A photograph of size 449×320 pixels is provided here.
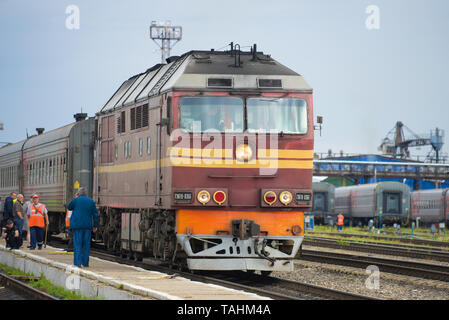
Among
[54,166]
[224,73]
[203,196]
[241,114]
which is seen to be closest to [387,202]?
[54,166]

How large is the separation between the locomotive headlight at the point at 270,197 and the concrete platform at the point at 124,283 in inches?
103

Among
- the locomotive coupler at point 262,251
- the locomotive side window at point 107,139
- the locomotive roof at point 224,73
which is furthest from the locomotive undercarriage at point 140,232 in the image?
the locomotive roof at point 224,73

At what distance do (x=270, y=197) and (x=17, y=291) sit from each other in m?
5.06

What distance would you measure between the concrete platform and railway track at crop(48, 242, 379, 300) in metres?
1.14

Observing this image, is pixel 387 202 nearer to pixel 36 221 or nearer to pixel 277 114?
pixel 36 221

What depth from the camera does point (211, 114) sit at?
1570 centimetres

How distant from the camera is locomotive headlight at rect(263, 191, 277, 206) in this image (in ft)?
51.4

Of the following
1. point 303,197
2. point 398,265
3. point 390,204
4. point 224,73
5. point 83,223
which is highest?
point 224,73

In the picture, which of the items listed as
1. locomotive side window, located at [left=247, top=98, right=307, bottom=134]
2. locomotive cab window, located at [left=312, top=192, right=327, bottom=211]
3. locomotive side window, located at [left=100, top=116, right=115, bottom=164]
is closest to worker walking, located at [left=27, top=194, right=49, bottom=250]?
locomotive side window, located at [left=100, top=116, right=115, bottom=164]

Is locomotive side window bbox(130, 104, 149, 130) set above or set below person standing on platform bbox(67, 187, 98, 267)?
above

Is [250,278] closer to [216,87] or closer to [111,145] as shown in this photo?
[216,87]

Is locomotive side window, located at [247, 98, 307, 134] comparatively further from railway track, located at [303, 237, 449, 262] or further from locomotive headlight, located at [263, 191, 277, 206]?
railway track, located at [303, 237, 449, 262]

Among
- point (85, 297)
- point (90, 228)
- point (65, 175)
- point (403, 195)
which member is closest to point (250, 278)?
point (90, 228)

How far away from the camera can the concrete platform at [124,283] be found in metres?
11.2
